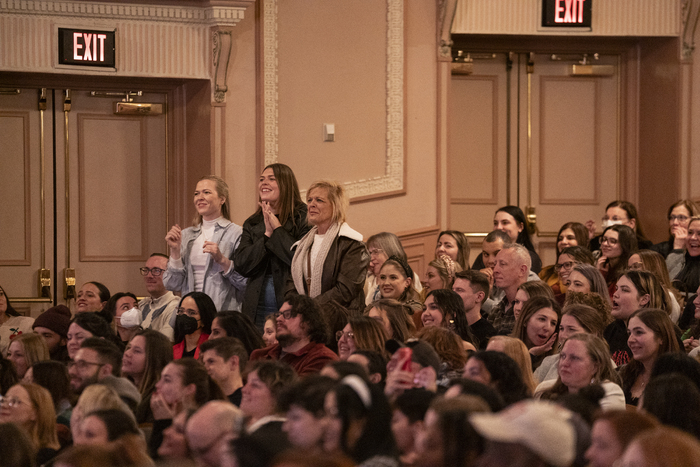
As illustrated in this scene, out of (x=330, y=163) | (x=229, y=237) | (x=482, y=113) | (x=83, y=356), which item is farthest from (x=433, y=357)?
(x=482, y=113)

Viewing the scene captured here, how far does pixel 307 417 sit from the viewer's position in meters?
2.39

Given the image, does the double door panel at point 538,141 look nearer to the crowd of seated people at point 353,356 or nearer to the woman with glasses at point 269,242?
the crowd of seated people at point 353,356

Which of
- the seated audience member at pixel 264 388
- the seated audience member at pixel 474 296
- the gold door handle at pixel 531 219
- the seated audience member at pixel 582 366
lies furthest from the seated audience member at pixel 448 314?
the gold door handle at pixel 531 219

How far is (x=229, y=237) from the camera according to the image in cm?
498

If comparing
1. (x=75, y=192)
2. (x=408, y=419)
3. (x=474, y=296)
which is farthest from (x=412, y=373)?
(x=75, y=192)

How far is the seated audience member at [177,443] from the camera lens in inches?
106

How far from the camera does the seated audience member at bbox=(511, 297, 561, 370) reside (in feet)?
14.0

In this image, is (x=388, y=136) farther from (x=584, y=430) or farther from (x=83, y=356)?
(x=584, y=430)

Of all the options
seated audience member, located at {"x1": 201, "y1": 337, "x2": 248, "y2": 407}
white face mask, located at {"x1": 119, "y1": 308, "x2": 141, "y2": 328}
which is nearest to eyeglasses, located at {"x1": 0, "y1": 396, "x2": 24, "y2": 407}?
seated audience member, located at {"x1": 201, "y1": 337, "x2": 248, "y2": 407}

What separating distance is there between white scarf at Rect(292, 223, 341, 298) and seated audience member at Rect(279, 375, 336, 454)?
6.42ft

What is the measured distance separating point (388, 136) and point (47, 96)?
2.22 meters

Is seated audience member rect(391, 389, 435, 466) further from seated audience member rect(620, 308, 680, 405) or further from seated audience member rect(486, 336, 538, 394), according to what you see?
seated audience member rect(620, 308, 680, 405)

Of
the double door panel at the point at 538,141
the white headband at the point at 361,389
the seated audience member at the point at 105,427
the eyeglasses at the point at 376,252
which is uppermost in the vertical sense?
the double door panel at the point at 538,141

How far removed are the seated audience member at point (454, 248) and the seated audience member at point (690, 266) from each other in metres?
1.20
